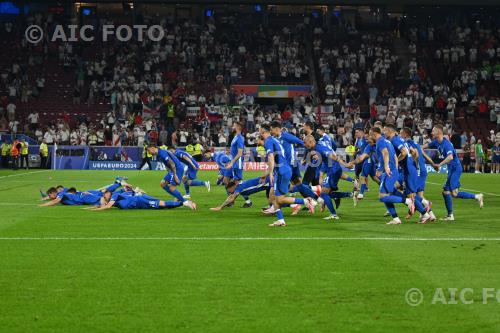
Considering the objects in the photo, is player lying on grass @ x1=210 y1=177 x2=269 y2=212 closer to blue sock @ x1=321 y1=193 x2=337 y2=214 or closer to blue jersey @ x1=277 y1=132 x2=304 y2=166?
blue jersey @ x1=277 y1=132 x2=304 y2=166

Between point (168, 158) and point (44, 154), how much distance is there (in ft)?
82.1

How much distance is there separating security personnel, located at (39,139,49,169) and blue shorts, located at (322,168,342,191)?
28.9 metres

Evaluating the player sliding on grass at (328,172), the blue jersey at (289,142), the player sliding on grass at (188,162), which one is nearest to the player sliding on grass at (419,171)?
the player sliding on grass at (328,172)

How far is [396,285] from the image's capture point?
31.4 ft

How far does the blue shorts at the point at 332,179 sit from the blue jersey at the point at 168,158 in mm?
4720

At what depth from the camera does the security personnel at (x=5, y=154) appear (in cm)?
4378

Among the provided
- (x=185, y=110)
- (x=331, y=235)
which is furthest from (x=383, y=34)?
(x=331, y=235)

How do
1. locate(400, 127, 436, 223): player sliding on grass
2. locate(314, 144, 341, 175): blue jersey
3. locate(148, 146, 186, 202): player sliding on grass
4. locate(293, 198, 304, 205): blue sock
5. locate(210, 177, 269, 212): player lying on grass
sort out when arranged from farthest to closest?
locate(148, 146, 186, 202): player sliding on grass
locate(210, 177, 269, 212): player lying on grass
locate(314, 144, 341, 175): blue jersey
locate(400, 127, 436, 223): player sliding on grass
locate(293, 198, 304, 205): blue sock

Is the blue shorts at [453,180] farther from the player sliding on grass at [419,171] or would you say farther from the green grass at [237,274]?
the green grass at [237,274]

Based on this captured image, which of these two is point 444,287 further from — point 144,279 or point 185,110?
point 185,110

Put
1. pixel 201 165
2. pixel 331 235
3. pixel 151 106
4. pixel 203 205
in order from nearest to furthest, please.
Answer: pixel 331 235
pixel 203 205
pixel 201 165
pixel 151 106

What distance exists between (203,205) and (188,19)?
38.5 m

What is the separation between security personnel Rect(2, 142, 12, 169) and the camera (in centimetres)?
4378

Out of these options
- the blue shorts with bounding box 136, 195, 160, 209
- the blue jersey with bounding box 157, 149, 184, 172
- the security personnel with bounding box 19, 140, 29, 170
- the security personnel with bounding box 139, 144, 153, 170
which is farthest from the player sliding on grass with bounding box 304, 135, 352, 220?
the security personnel with bounding box 19, 140, 29, 170
